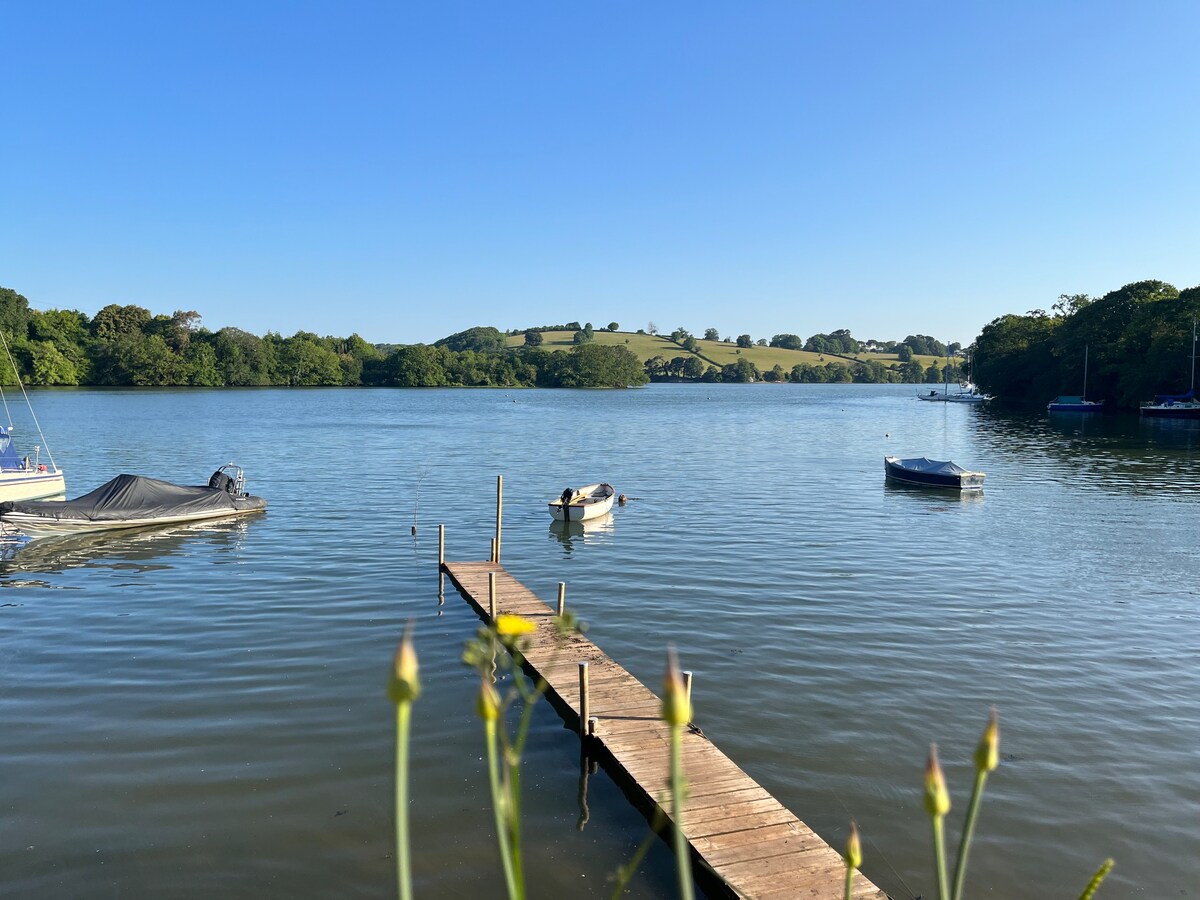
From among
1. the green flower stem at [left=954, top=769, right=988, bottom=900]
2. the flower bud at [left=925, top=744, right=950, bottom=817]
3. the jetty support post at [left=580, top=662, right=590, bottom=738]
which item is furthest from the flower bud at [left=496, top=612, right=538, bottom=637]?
the jetty support post at [left=580, top=662, right=590, bottom=738]

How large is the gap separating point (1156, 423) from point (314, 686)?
82.6 meters

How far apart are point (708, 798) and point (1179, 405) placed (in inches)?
3434

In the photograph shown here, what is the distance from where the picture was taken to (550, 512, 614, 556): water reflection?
1090 inches

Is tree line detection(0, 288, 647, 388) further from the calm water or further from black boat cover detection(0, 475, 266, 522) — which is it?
the calm water

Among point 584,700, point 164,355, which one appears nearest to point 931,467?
point 584,700

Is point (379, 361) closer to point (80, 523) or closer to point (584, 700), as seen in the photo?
point (80, 523)

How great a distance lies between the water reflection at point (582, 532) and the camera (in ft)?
90.8

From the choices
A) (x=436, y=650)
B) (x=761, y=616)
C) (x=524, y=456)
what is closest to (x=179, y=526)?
(x=436, y=650)

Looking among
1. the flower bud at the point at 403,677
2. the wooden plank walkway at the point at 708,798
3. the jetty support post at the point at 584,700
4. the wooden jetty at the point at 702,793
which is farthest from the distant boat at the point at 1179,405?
the flower bud at the point at 403,677

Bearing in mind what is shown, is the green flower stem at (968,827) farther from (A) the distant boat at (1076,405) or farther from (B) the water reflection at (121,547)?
(A) the distant boat at (1076,405)

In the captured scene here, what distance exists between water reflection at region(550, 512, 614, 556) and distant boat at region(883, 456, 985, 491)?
16.5m

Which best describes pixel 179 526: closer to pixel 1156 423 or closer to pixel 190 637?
pixel 190 637

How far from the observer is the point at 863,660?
53.5 feet

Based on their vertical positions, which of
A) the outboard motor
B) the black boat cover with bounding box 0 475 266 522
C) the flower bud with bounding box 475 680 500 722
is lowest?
the black boat cover with bounding box 0 475 266 522
